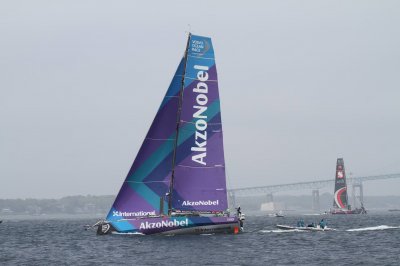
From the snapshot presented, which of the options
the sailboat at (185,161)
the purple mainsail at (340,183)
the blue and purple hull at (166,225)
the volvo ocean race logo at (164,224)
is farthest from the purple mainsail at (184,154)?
the purple mainsail at (340,183)

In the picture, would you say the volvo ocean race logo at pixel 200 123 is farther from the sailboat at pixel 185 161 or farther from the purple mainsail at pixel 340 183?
the purple mainsail at pixel 340 183

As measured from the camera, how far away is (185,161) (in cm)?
5269

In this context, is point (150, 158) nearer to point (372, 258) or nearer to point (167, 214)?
point (167, 214)

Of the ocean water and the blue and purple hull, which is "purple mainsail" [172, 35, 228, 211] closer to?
the blue and purple hull

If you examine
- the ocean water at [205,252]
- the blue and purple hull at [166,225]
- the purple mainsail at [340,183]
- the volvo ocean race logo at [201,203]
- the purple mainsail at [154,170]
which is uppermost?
the purple mainsail at [340,183]

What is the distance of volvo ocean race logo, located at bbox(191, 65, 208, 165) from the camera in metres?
52.8

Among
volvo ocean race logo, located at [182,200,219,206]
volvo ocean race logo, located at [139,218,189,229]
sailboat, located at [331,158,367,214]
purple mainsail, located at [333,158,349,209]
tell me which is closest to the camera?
volvo ocean race logo, located at [139,218,189,229]

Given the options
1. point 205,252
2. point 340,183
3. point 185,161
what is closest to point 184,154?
point 185,161

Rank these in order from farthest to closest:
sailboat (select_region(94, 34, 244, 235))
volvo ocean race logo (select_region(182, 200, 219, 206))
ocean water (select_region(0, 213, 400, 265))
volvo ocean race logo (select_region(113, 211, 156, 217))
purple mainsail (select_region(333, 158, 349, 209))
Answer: purple mainsail (select_region(333, 158, 349, 209)), volvo ocean race logo (select_region(182, 200, 219, 206)), sailboat (select_region(94, 34, 244, 235)), volvo ocean race logo (select_region(113, 211, 156, 217)), ocean water (select_region(0, 213, 400, 265))

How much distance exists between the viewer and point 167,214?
52.4m

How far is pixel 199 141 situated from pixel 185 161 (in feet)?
6.02

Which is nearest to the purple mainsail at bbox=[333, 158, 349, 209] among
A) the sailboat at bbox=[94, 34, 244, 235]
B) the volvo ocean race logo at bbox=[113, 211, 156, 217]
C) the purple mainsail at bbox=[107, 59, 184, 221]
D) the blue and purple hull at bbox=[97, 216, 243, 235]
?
the sailboat at bbox=[94, 34, 244, 235]

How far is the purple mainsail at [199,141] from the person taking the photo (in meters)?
52.6

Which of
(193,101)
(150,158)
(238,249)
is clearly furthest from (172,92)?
(238,249)
